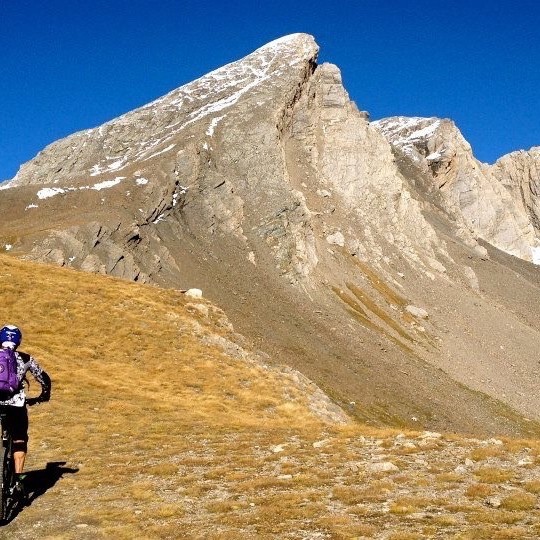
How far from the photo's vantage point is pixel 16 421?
40.0 ft

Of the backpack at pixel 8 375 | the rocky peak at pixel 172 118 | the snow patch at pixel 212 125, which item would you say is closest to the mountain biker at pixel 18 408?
the backpack at pixel 8 375

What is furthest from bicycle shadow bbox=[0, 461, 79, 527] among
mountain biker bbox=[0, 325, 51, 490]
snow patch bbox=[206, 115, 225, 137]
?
snow patch bbox=[206, 115, 225, 137]

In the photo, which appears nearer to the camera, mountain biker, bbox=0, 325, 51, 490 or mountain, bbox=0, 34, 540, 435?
mountain biker, bbox=0, 325, 51, 490

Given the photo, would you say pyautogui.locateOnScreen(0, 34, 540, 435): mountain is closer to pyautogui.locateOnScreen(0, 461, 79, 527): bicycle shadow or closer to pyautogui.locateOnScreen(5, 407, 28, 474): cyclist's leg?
pyautogui.locateOnScreen(0, 461, 79, 527): bicycle shadow

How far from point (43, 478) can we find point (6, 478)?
145 inches

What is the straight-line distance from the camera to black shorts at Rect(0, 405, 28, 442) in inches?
473

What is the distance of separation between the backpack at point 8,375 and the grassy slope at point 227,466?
8.85ft

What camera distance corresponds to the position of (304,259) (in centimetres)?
10512

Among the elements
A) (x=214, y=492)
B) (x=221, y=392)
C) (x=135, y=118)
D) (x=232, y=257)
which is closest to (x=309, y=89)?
(x=135, y=118)

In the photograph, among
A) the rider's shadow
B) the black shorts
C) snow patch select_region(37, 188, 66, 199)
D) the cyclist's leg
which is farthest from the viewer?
snow patch select_region(37, 188, 66, 199)

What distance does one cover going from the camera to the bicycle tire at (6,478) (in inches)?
456

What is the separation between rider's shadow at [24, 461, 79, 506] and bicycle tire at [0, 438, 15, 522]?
1238 mm

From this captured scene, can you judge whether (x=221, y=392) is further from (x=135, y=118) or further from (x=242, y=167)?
(x=135, y=118)

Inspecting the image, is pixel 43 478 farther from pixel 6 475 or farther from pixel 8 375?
pixel 8 375
